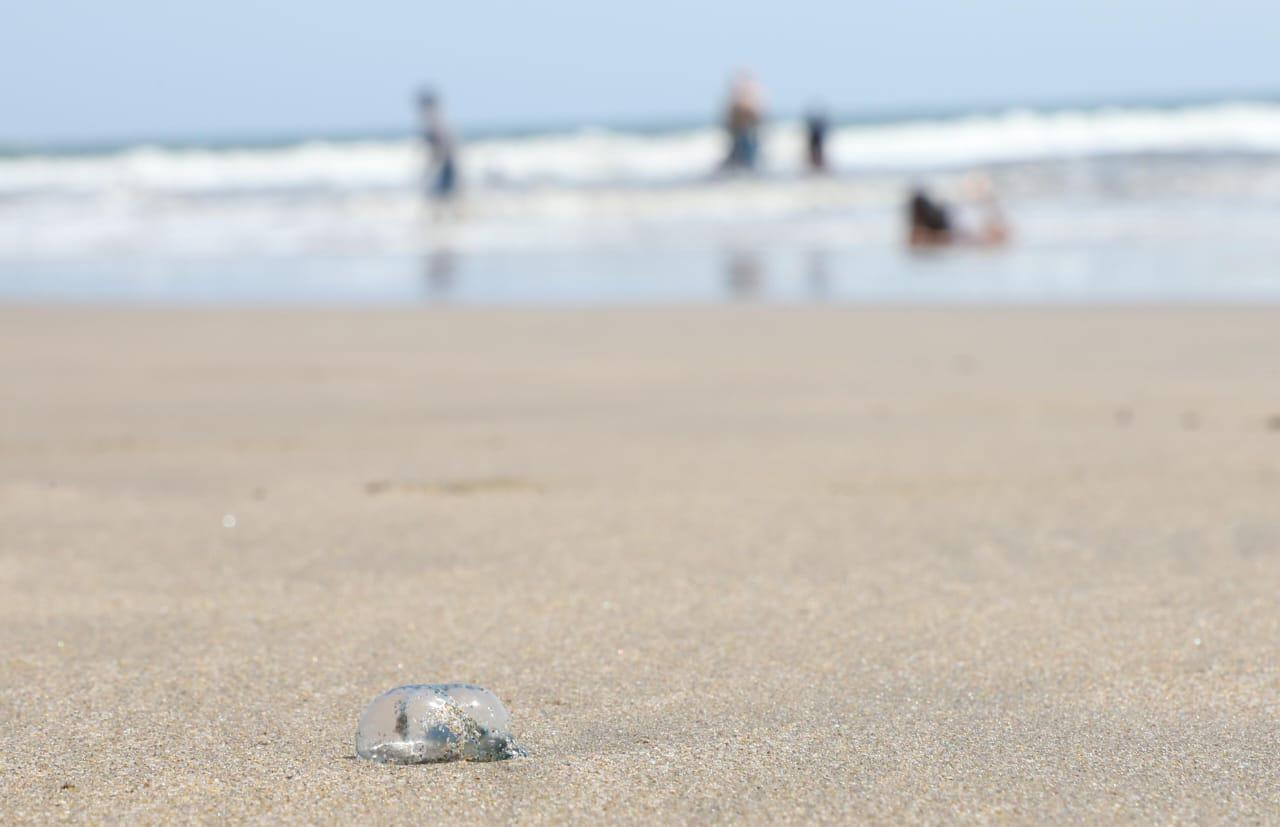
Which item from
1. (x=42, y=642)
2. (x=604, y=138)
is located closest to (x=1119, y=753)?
(x=42, y=642)

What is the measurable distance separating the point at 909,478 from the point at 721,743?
1461 mm

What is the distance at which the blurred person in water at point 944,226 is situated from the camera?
32.0 ft

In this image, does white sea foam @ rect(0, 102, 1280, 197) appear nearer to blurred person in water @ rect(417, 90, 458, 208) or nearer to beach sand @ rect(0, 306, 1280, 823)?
blurred person in water @ rect(417, 90, 458, 208)

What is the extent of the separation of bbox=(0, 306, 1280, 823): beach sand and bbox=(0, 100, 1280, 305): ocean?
3.20 m

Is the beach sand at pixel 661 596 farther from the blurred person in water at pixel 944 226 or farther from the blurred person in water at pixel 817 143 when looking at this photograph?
the blurred person in water at pixel 817 143

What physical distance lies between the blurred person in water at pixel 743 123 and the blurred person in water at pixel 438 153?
432 cm

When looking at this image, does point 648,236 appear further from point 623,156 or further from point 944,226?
point 623,156

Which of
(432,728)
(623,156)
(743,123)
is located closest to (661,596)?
(432,728)

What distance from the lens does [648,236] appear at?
11727 mm

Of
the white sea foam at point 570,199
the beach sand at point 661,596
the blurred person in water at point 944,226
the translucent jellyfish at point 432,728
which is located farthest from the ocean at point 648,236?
the translucent jellyfish at point 432,728

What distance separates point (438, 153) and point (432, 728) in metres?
15.4

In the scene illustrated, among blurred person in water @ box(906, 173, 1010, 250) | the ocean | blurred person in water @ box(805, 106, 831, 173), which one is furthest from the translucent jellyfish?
blurred person in water @ box(805, 106, 831, 173)

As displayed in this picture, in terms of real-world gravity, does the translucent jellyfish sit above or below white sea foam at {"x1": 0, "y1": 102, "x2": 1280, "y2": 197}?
above

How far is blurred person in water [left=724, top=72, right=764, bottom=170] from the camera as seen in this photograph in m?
19.2
